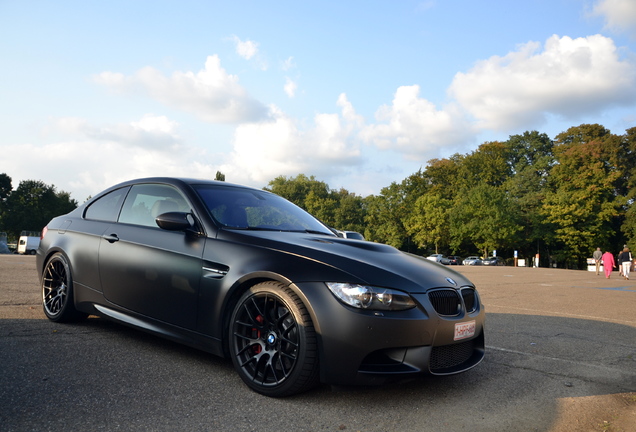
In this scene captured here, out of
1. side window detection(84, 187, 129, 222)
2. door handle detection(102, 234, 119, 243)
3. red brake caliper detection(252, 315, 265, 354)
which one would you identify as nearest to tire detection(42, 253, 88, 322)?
side window detection(84, 187, 129, 222)

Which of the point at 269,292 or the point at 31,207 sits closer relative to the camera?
the point at 269,292

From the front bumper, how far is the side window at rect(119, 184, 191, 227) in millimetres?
1634

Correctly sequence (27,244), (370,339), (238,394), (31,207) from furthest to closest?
1. (31,207)
2. (27,244)
3. (238,394)
4. (370,339)

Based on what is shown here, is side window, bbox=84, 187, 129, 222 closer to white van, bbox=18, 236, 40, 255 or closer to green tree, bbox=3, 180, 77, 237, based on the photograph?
white van, bbox=18, 236, 40, 255

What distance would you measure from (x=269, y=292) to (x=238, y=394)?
67 cm

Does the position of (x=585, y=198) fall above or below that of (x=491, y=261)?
above

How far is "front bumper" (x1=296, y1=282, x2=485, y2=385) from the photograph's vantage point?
3.15 m

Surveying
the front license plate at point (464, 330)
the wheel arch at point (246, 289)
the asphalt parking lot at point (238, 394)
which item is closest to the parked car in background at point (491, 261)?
the asphalt parking lot at point (238, 394)

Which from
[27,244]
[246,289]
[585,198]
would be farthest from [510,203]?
[246,289]

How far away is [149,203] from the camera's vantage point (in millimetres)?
4648

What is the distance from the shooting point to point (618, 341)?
619cm

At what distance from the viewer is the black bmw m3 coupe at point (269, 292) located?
3.20 meters

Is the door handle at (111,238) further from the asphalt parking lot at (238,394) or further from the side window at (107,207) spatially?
the asphalt parking lot at (238,394)

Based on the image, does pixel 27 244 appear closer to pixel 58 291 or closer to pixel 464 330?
pixel 58 291
